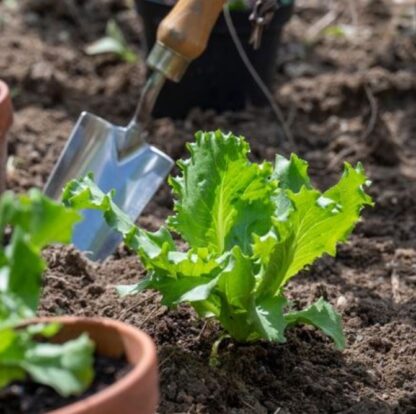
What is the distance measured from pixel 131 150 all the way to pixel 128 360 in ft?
4.12

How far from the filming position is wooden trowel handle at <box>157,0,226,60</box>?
2.40 meters

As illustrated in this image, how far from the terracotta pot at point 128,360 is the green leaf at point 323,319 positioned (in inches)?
19.9

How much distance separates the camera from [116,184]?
8.41 ft

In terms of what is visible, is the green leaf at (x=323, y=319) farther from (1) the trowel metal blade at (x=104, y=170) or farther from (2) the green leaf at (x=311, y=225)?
(1) the trowel metal blade at (x=104, y=170)

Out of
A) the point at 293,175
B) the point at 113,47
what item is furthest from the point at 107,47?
the point at 293,175

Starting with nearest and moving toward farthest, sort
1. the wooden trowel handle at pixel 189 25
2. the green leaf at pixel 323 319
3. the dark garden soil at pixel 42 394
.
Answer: the dark garden soil at pixel 42 394
the green leaf at pixel 323 319
the wooden trowel handle at pixel 189 25

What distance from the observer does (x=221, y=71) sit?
3150 millimetres

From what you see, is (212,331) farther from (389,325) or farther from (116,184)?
(116,184)

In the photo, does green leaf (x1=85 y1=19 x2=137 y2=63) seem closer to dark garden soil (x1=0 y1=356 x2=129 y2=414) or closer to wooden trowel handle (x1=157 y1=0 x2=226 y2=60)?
wooden trowel handle (x1=157 y1=0 x2=226 y2=60)

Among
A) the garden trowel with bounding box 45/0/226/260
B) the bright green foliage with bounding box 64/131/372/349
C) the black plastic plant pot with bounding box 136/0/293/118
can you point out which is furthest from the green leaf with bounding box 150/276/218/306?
the black plastic plant pot with bounding box 136/0/293/118

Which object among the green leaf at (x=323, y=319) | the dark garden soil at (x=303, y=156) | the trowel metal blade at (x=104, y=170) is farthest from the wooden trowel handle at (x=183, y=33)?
the green leaf at (x=323, y=319)

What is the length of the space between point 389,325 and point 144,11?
136 cm

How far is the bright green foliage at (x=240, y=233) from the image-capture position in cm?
176

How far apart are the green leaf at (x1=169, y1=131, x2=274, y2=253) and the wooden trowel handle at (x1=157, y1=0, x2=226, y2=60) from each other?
0.57 m
